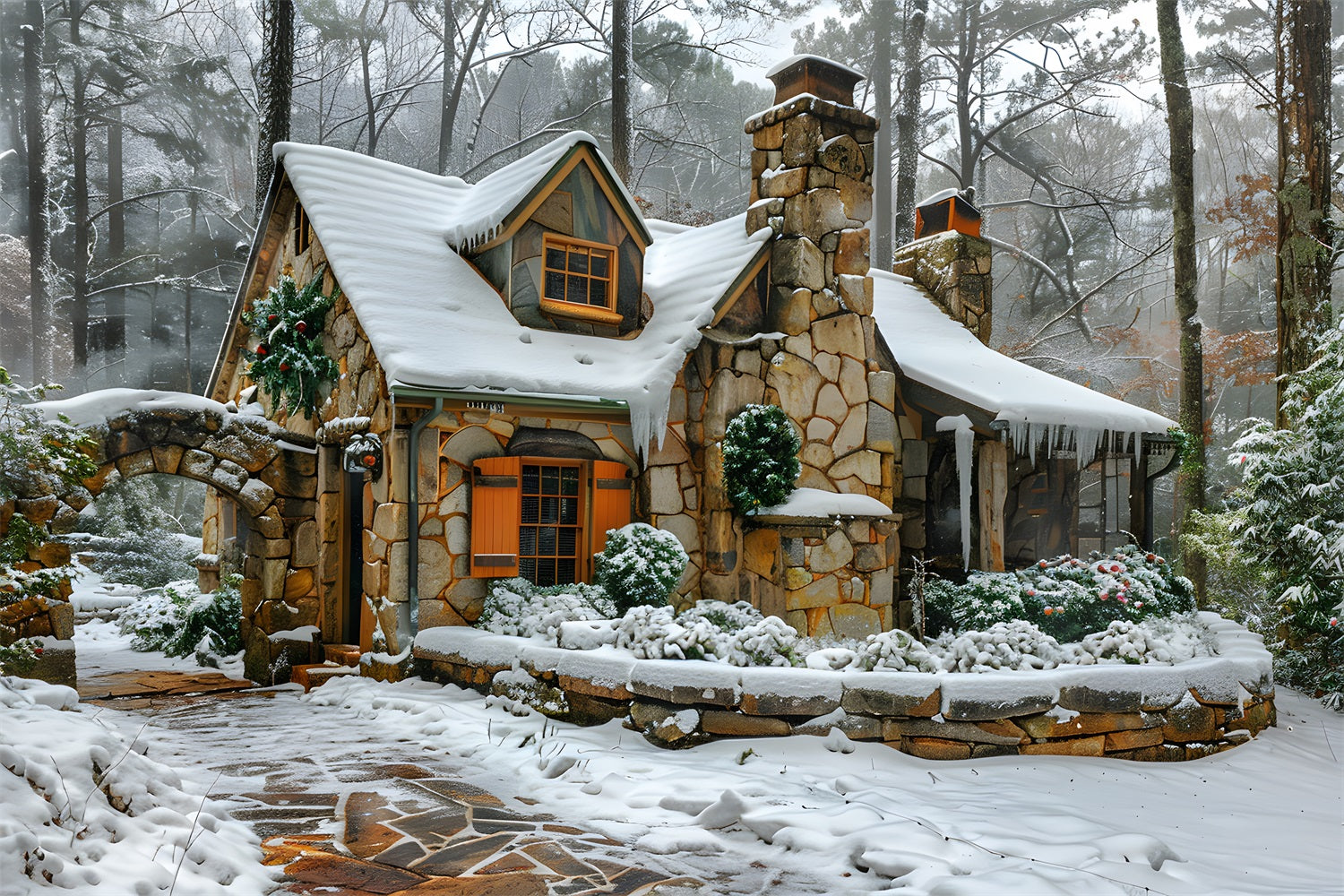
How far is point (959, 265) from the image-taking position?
12141 millimetres

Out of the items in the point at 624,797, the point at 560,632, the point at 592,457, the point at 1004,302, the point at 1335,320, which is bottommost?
the point at 624,797

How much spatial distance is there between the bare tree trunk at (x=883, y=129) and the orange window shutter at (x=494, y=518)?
13.1 meters

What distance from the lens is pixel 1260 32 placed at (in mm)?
17562

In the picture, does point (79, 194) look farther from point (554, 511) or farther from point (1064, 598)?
point (1064, 598)

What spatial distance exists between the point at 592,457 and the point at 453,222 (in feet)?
11.0

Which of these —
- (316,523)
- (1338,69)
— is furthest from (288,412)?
(1338,69)

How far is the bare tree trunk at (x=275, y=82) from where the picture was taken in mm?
12914

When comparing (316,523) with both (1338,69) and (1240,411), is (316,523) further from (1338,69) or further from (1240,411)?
(1240,411)

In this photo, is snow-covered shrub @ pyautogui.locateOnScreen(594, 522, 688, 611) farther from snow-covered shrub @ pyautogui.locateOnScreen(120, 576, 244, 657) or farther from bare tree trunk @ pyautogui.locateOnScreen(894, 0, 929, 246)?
bare tree trunk @ pyautogui.locateOnScreen(894, 0, 929, 246)

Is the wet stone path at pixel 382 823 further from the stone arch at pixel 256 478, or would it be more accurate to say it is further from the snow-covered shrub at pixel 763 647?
the stone arch at pixel 256 478

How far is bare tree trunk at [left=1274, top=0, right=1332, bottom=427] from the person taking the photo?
9.42m

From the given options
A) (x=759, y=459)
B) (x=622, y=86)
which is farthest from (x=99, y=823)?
(x=622, y=86)

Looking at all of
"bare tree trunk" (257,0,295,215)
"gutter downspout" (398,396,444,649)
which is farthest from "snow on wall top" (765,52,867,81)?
"bare tree trunk" (257,0,295,215)

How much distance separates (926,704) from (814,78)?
6467 mm
